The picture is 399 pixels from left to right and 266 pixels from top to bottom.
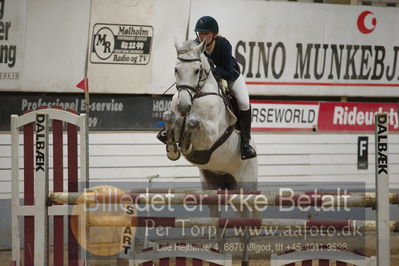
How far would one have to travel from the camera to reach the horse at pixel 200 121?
135 inches

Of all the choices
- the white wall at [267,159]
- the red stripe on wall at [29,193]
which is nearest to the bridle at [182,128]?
the red stripe on wall at [29,193]

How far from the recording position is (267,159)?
602 cm

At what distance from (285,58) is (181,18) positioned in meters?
1.20

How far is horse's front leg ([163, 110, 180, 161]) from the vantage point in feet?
11.1

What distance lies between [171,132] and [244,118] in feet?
2.63

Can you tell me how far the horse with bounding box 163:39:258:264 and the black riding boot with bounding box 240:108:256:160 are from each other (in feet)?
0.16

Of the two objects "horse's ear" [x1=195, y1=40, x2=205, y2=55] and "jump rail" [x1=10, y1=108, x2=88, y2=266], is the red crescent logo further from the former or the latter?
"jump rail" [x1=10, y1=108, x2=88, y2=266]

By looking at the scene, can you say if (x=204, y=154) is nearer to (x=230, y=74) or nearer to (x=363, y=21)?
(x=230, y=74)

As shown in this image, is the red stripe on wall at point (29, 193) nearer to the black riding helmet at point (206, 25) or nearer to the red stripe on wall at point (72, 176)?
the red stripe on wall at point (72, 176)

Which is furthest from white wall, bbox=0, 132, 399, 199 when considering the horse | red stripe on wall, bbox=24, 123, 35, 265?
red stripe on wall, bbox=24, 123, 35, 265

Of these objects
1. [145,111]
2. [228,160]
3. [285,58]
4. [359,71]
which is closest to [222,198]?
[228,160]

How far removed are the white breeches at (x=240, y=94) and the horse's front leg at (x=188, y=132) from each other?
0.59 meters

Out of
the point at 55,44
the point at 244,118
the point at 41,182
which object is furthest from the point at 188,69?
the point at 55,44

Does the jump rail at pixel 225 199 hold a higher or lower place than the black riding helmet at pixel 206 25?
lower
